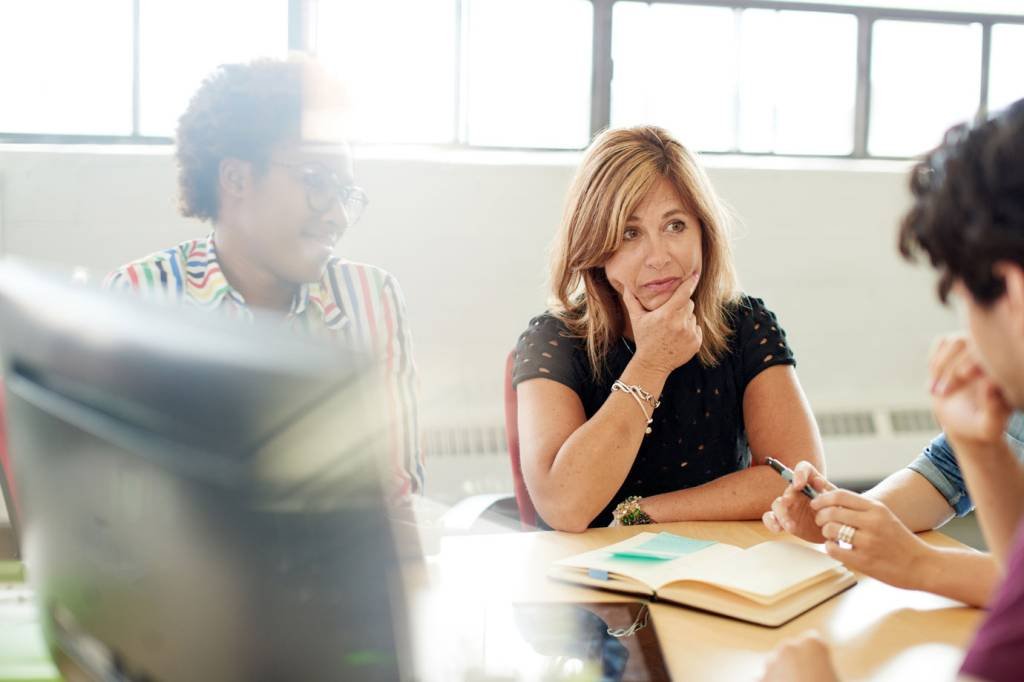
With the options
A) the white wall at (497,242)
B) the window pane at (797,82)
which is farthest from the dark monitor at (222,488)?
the window pane at (797,82)

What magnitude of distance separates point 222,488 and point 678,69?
3.66 meters

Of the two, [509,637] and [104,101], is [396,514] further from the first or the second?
[104,101]

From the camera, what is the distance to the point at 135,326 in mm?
548

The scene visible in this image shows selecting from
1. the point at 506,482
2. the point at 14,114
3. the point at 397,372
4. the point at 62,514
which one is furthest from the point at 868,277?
the point at 62,514

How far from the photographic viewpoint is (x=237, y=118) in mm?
1731

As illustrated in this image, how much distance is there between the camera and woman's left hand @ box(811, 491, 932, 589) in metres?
1.14

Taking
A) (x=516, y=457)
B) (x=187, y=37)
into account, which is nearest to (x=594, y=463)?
(x=516, y=457)

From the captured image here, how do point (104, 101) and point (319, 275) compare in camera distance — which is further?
point (104, 101)

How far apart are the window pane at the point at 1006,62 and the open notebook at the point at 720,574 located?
355 centimetres

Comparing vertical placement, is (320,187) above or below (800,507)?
above

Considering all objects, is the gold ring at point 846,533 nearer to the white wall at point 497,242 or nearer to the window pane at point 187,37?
the white wall at point 497,242

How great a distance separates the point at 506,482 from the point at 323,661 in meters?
3.04

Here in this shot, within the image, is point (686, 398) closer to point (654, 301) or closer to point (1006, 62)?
point (654, 301)

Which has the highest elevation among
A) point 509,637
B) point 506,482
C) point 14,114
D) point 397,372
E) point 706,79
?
point 706,79
